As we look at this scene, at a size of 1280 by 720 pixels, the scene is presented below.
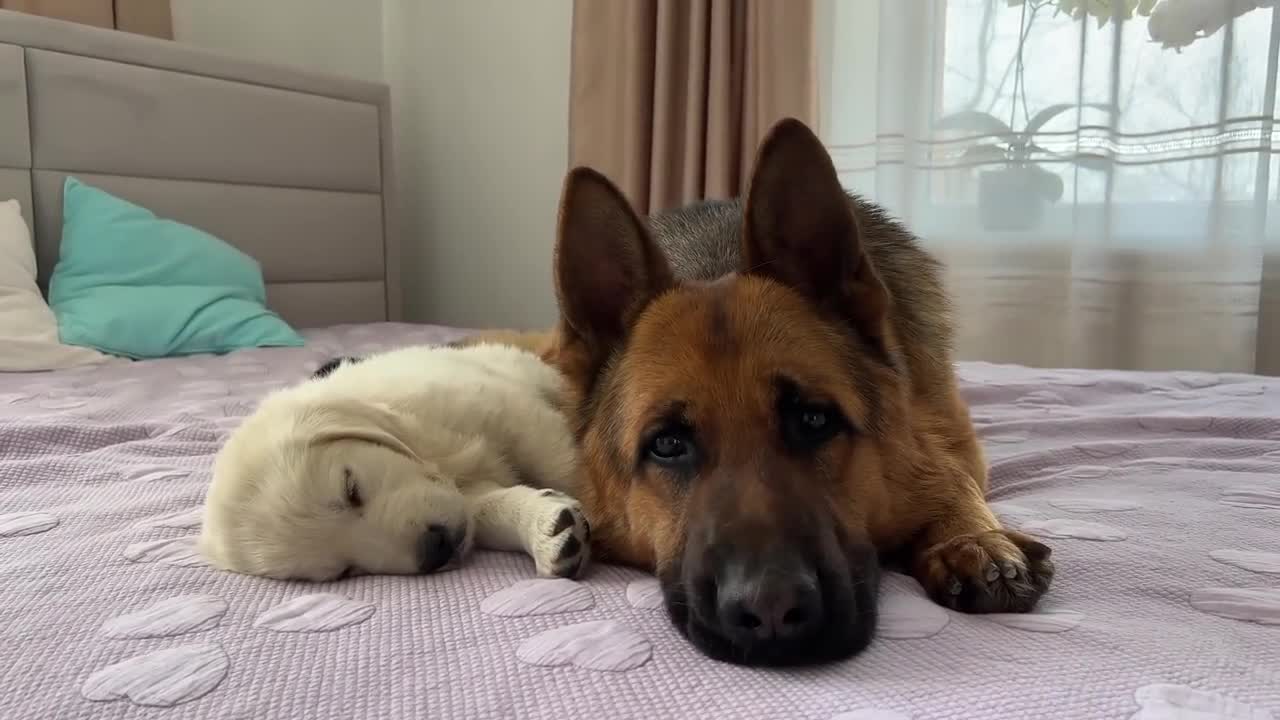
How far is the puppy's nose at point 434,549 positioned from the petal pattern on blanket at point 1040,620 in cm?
69

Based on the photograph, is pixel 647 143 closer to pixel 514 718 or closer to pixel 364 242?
pixel 364 242

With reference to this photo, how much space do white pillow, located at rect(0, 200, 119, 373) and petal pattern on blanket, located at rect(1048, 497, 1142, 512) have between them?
2.76m

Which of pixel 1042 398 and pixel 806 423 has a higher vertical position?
pixel 806 423

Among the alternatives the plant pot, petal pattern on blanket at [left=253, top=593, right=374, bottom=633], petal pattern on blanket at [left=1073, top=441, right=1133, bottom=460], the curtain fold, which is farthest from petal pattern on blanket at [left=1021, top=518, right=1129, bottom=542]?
the curtain fold

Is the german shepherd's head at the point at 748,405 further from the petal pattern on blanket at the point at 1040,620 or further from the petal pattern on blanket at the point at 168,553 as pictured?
the petal pattern on blanket at the point at 168,553

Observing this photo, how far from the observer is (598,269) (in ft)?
4.35

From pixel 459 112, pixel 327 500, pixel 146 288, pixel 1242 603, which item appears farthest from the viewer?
pixel 459 112

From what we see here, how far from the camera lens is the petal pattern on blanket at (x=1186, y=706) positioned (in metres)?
0.69

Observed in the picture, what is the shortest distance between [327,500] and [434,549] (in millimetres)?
181

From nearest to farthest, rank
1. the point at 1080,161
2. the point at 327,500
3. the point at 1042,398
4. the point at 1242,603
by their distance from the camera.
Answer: the point at 1242,603 → the point at 327,500 → the point at 1042,398 → the point at 1080,161

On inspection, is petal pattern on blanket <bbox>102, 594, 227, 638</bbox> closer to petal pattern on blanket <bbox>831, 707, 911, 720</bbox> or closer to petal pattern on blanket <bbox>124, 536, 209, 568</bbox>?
petal pattern on blanket <bbox>124, 536, 209, 568</bbox>

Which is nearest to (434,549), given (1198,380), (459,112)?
(1198,380)

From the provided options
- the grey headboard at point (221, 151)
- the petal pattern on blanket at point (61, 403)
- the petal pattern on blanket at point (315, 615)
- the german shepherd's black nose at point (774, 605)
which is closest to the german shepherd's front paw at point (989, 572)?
the german shepherd's black nose at point (774, 605)

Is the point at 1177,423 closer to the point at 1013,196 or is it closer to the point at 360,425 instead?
the point at 1013,196
